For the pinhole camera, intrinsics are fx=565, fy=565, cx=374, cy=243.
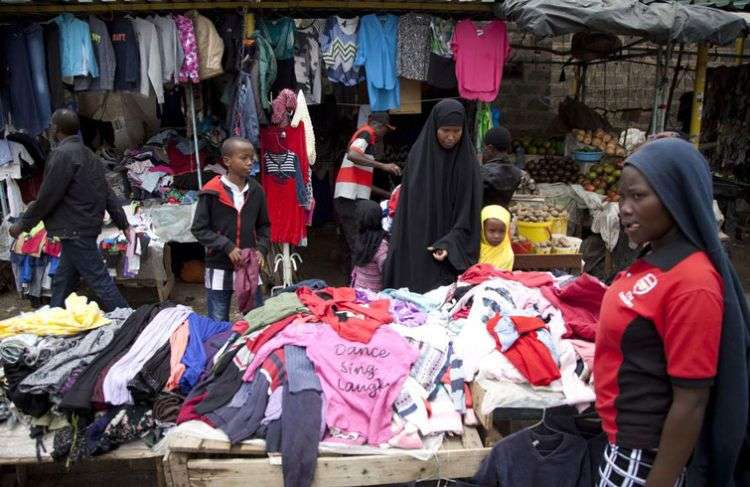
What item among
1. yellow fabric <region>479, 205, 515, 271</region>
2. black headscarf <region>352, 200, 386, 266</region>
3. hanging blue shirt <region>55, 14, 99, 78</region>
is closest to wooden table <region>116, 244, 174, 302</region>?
hanging blue shirt <region>55, 14, 99, 78</region>

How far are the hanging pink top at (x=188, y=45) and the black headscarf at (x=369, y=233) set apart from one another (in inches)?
103

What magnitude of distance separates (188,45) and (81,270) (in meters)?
2.50

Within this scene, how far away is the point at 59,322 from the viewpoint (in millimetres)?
3012

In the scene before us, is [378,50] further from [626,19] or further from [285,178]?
[626,19]

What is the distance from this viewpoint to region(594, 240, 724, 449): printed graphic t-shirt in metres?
1.46

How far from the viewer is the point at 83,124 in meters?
6.97

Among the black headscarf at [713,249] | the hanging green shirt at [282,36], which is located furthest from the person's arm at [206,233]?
the black headscarf at [713,249]

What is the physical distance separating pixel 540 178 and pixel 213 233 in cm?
481

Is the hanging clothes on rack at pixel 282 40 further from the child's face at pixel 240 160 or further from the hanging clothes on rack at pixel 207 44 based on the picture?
the child's face at pixel 240 160

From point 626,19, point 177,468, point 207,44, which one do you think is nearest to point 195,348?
point 177,468

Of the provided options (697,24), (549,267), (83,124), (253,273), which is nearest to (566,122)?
(697,24)

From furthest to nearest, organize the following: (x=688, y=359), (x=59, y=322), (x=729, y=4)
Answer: (x=729, y=4) → (x=59, y=322) → (x=688, y=359)

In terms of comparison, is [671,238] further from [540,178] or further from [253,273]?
[540,178]

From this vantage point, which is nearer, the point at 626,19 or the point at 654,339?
the point at 654,339
